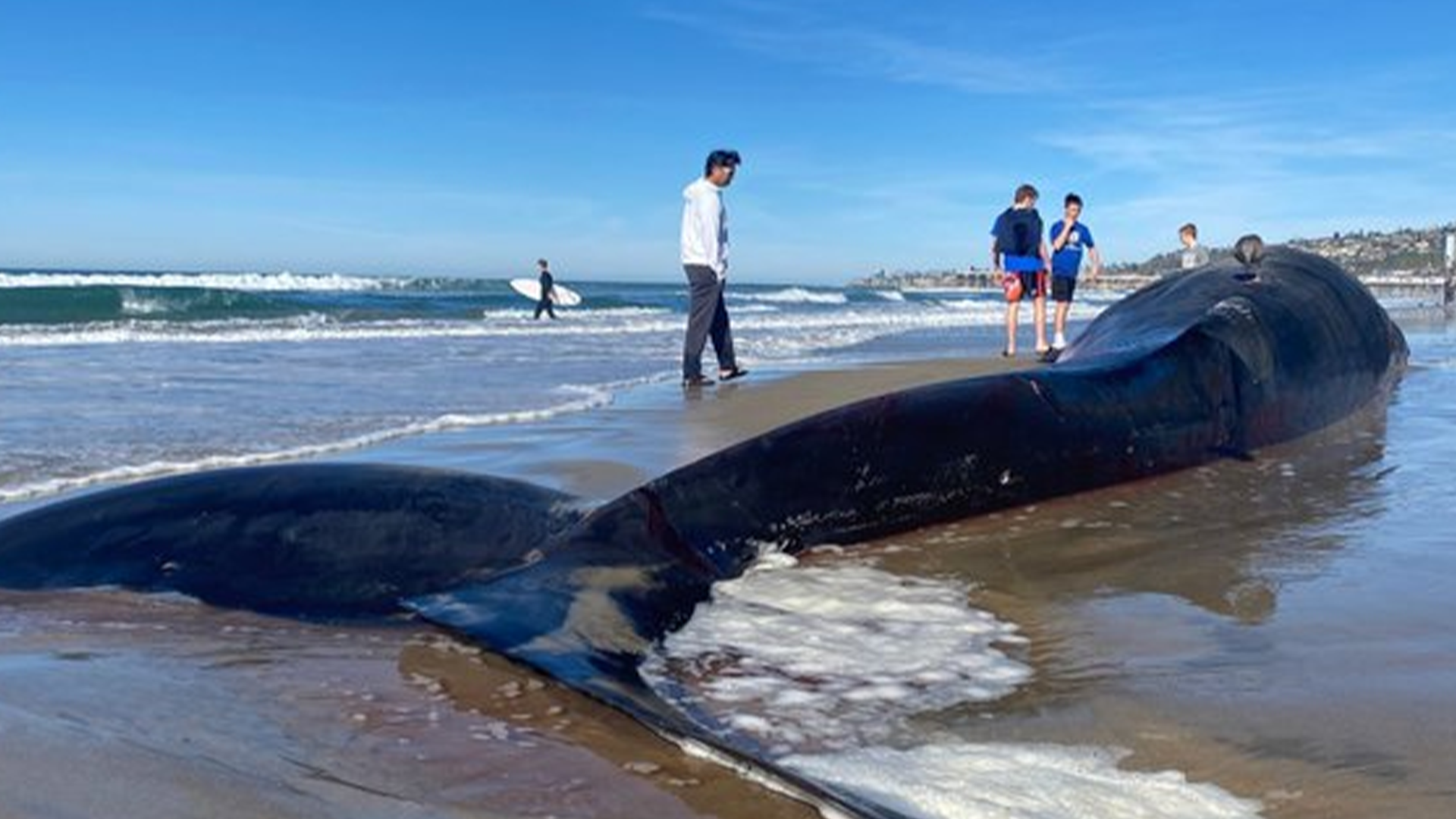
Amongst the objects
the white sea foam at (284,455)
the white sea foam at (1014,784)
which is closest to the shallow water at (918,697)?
the white sea foam at (1014,784)

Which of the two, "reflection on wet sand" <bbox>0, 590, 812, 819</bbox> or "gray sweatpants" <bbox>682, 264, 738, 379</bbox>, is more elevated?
"gray sweatpants" <bbox>682, 264, 738, 379</bbox>

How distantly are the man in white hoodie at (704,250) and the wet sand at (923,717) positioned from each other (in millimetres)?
5395

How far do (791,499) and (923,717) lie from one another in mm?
1053

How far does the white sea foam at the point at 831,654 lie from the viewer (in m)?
2.14

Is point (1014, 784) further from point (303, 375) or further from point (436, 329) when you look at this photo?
point (436, 329)

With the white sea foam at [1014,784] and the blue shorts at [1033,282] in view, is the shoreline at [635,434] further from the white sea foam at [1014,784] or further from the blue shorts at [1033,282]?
the white sea foam at [1014,784]

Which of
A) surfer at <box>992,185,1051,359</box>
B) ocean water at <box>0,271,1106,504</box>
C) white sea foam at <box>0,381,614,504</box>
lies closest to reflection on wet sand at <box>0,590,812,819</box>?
white sea foam at <box>0,381,614,504</box>

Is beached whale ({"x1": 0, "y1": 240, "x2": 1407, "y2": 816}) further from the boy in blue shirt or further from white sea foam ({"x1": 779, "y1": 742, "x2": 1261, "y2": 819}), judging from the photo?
the boy in blue shirt

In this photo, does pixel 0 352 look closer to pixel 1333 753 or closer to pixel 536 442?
pixel 536 442

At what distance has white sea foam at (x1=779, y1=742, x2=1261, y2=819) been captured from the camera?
5.62ft

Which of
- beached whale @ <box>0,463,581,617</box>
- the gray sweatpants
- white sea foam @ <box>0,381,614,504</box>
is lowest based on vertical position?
white sea foam @ <box>0,381,614,504</box>

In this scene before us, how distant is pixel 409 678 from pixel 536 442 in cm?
366

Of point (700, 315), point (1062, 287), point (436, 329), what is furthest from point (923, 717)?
point (436, 329)

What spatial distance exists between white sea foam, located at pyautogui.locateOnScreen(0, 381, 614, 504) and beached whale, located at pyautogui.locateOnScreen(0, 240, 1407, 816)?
165 centimetres
